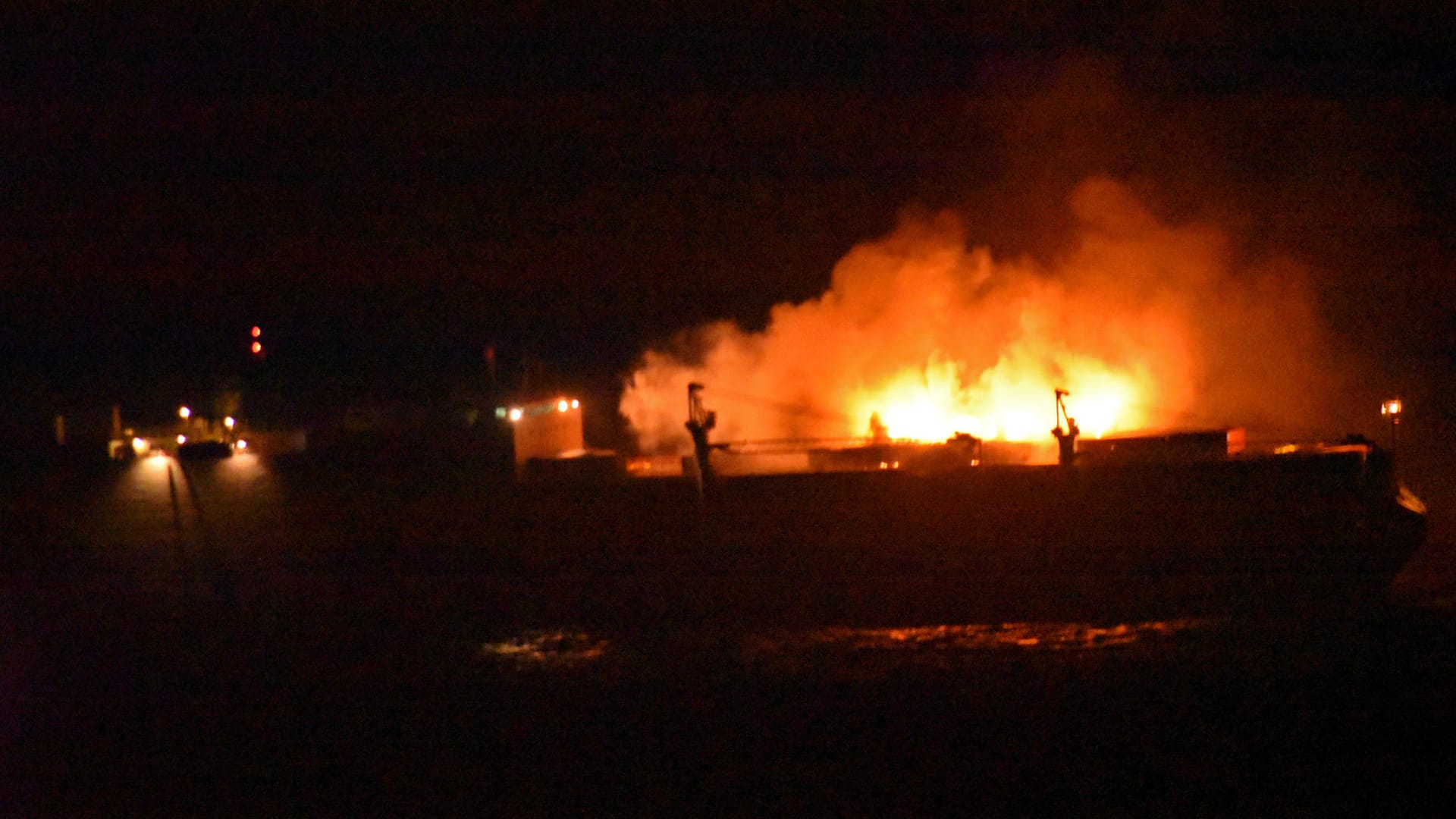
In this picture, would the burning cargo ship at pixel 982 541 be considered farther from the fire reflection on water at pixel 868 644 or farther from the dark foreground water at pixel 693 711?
the dark foreground water at pixel 693 711

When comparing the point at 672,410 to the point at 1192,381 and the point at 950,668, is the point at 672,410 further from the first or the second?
the point at 950,668

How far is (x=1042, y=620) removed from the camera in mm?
7891

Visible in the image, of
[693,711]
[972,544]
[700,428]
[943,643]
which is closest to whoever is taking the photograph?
[693,711]

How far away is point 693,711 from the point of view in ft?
18.8

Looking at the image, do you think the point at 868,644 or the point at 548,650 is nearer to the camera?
the point at 868,644

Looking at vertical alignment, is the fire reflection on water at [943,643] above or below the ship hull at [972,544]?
below

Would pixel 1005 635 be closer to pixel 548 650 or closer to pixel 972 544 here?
pixel 548 650

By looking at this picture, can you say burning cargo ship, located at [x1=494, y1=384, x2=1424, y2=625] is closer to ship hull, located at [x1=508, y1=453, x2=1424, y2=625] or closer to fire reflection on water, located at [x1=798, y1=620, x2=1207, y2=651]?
ship hull, located at [x1=508, y1=453, x2=1424, y2=625]

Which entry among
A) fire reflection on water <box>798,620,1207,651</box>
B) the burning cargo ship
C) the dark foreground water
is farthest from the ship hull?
the dark foreground water

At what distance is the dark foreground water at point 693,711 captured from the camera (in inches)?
180

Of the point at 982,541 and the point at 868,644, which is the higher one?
the point at 982,541

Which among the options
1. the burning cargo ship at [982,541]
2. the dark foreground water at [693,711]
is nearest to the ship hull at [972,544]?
the burning cargo ship at [982,541]

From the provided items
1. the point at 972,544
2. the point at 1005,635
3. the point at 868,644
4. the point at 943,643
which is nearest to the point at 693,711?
the point at 868,644

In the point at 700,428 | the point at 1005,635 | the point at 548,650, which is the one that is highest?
the point at 700,428
